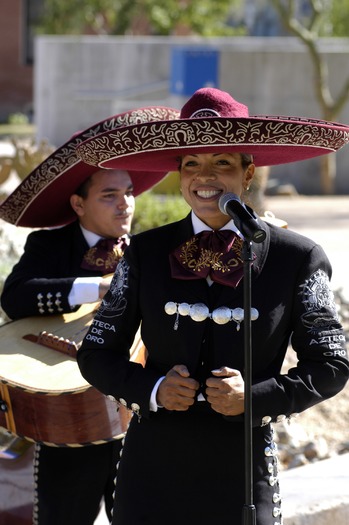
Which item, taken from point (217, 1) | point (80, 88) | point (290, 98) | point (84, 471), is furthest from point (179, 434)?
point (217, 1)

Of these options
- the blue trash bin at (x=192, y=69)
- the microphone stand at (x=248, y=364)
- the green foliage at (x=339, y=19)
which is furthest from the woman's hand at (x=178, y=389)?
the green foliage at (x=339, y=19)

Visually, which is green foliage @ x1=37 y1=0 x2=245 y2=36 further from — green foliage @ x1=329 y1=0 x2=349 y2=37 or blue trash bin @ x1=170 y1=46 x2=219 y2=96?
blue trash bin @ x1=170 y1=46 x2=219 y2=96

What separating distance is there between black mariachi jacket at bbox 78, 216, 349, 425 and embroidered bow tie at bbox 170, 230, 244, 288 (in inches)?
1.1

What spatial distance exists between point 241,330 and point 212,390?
0.22 metres

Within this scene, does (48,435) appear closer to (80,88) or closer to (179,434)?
(179,434)

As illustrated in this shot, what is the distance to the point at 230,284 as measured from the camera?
279cm

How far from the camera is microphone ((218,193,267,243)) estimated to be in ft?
8.20

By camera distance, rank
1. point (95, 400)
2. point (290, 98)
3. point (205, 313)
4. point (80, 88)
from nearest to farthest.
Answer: point (205, 313)
point (95, 400)
point (290, 98)
point (80, 88)

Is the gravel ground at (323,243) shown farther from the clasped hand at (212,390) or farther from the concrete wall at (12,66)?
the concrete wall at (12,66)

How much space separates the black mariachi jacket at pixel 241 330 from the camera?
9.04ft

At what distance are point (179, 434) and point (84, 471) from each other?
3.05 feet

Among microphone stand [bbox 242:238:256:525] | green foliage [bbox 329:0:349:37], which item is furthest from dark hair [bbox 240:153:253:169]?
green foliage [bbox 329:0:349:37]

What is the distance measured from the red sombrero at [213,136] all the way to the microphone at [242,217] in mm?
163

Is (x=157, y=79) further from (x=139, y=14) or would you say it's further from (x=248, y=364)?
(x=248, y=364)
